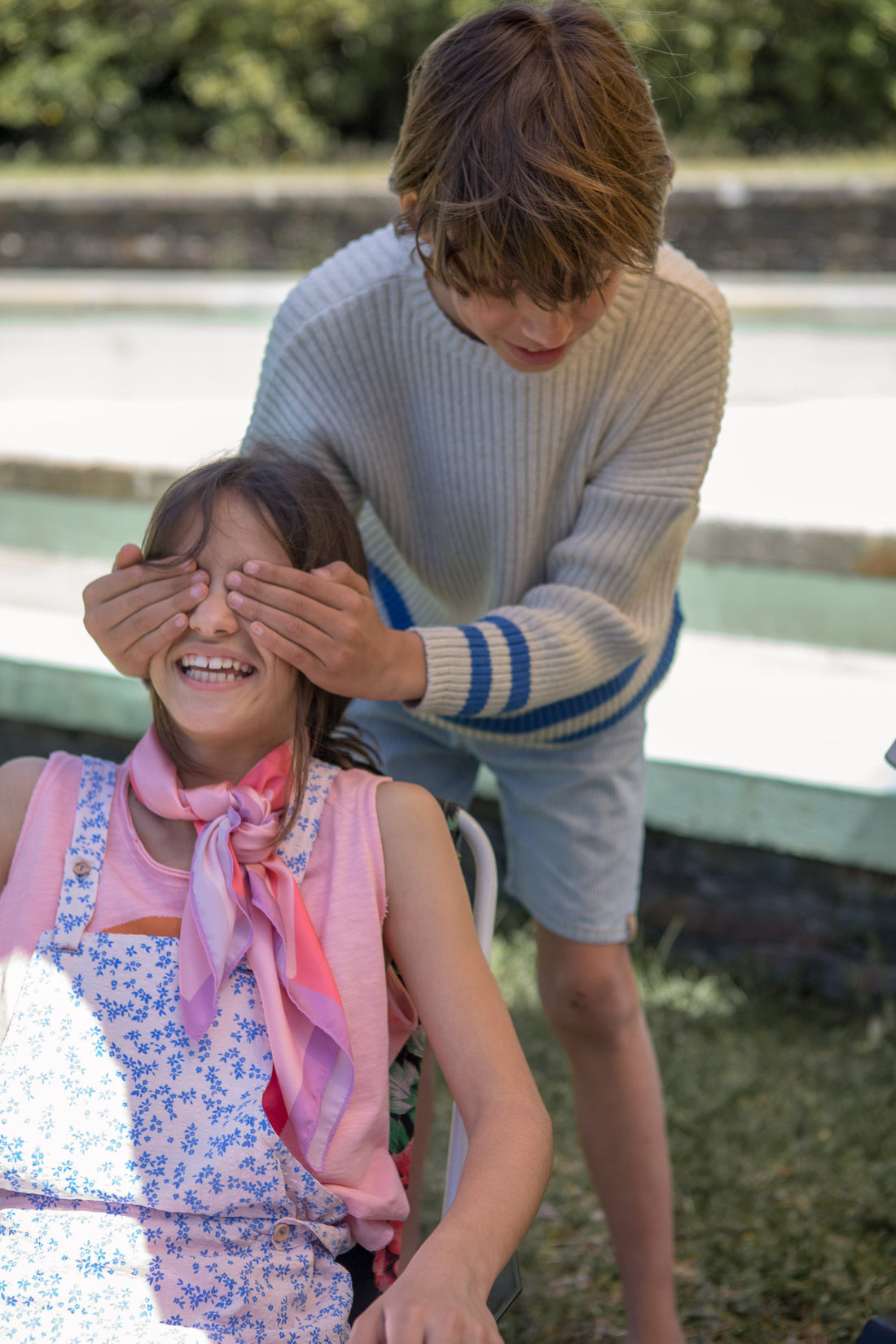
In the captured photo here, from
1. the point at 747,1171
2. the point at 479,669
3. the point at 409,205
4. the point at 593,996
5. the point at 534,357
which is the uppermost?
the point at 409,205

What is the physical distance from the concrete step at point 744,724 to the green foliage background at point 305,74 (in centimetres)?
717

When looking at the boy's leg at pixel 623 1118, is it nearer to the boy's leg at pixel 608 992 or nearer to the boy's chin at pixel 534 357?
the boy's leg at pixel 608 992

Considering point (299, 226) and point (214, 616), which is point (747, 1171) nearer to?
point (214, 616)

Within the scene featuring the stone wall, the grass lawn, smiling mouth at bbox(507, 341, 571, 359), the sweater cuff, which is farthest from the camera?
the stone wall

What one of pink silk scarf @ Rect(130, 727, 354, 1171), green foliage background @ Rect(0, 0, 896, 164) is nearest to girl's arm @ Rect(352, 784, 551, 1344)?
pink silk scarf @ Rect(130, 727, 354, 1171)

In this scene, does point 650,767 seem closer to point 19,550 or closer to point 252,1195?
point 252,1195

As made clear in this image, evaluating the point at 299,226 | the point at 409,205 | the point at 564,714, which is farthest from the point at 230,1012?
the point at 299,226

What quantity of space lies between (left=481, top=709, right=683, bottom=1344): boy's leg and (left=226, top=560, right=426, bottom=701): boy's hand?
0.49 m

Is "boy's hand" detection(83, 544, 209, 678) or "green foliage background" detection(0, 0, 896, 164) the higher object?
"boy's hand" detection(83, 544, 209, 678)

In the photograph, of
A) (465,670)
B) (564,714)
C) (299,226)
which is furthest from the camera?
(299,226)

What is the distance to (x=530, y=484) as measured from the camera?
5.77ft

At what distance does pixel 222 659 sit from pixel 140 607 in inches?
4.3

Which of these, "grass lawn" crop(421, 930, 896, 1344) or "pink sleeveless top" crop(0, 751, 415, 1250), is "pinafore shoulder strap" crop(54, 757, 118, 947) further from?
"grass lawn" crop(421, 930, 896, 1344)

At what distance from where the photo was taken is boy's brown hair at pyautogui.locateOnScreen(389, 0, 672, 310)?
1346 millimetres
